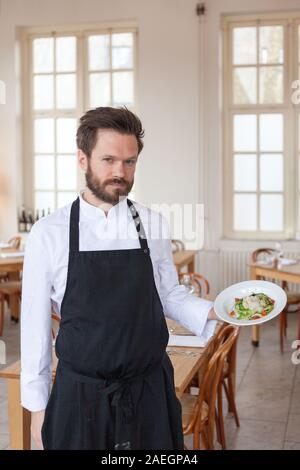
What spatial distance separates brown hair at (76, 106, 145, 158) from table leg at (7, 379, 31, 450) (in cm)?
144

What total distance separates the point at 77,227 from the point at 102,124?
33 centimetres

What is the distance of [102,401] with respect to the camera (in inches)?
77.3

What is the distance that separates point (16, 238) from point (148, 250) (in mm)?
5919

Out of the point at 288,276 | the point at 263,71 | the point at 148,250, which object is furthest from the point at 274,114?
the point at 148,250

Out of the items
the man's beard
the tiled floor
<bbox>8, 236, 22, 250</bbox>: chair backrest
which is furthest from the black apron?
<bbox>8, 236, 22, 250</bbox>: chair backrest

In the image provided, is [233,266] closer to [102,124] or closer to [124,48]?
[124,48]

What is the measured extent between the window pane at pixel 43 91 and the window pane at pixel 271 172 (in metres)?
2.87

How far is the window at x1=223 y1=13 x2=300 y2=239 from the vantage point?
775 cm

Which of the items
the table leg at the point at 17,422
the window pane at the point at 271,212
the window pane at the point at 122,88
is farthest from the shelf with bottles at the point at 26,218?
the table leg at the point at 17,422

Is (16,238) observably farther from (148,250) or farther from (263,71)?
(148,250)

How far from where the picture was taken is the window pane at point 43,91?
8547mm

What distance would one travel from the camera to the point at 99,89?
330 inches

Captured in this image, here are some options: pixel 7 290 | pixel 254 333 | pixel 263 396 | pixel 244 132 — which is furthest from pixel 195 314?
pixel 244 132

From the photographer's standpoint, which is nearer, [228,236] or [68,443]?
[68,443]
